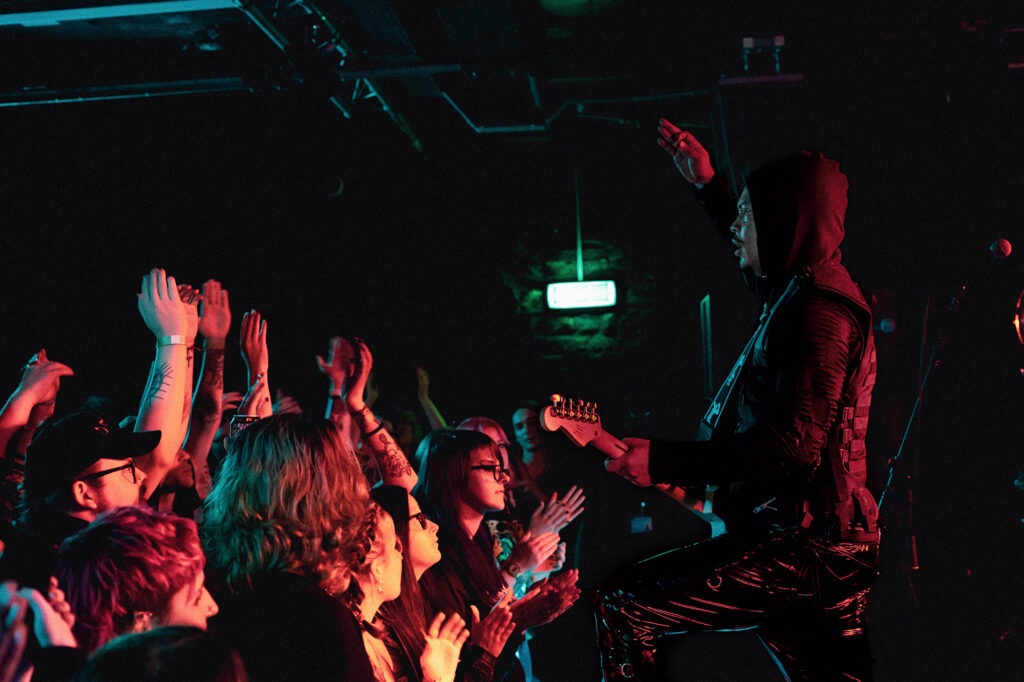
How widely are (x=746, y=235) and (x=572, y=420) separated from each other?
74cm

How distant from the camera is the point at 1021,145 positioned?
4.58m

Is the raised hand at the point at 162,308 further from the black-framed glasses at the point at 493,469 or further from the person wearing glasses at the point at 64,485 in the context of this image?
the black-framed glasses at the point at 493,469

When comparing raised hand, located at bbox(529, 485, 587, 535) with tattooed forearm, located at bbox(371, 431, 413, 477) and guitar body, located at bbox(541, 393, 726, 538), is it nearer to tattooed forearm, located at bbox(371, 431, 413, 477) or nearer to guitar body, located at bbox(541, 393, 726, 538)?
tattooed forearm, located at bbox(371, 431, 413, 477)

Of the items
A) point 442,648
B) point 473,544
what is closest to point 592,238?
point 473,544

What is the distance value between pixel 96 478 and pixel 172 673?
1407mm

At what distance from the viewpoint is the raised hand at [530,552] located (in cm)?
408

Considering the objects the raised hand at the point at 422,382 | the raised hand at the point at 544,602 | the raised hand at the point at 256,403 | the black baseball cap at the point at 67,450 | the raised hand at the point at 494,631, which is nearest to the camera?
the black baseball cap at the point at 67,450

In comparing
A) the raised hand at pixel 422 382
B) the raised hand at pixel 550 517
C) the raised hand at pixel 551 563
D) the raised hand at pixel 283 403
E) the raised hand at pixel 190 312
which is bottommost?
the raised hand at pixel 551 563

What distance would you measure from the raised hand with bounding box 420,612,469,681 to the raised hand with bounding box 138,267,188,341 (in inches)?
64.2

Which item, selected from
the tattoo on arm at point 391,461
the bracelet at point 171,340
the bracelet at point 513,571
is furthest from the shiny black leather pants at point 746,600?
the tattoo on arm at point 391,461

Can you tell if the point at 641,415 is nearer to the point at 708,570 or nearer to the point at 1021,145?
the point at 1021,145

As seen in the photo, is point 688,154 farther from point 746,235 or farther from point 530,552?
point 530,552

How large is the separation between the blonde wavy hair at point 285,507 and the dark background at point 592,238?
1.69 m

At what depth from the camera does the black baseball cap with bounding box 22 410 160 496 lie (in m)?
2.97
